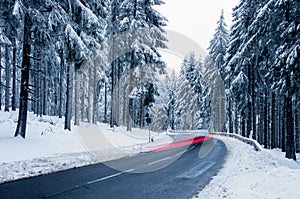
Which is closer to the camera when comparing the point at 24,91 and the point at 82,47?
the point at 24,91

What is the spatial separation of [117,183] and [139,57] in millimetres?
18324

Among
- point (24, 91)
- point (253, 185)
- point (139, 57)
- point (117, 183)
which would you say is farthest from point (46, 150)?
point (139, 57)

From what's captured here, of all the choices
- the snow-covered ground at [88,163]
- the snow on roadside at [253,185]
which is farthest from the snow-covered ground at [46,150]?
the snow on roadside at [253,185]

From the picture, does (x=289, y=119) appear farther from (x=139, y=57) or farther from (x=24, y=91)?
(x=24, y=91)

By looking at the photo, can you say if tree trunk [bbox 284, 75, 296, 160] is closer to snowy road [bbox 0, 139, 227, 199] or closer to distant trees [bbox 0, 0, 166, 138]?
snowy road [bbox 0, 139, 227, 199]

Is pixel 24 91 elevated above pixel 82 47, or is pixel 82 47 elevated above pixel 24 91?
pixel 82 47

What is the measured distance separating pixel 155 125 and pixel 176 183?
66154 mm

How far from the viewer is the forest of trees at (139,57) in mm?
13930

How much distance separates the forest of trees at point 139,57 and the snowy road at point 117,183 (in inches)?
239

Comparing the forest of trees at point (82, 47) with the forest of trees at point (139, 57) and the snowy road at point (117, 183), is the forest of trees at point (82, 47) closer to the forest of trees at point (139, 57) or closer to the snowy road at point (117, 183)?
the forest of trees at point (139, 57)

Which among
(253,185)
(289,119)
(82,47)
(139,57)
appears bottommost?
(253,185)

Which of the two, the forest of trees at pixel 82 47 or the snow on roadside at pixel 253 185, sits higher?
the forest of trees at pixel 82 47

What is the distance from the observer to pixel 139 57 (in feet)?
82.9

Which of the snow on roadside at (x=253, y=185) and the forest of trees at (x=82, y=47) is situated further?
the forest of trees at (x=82, y=47)
